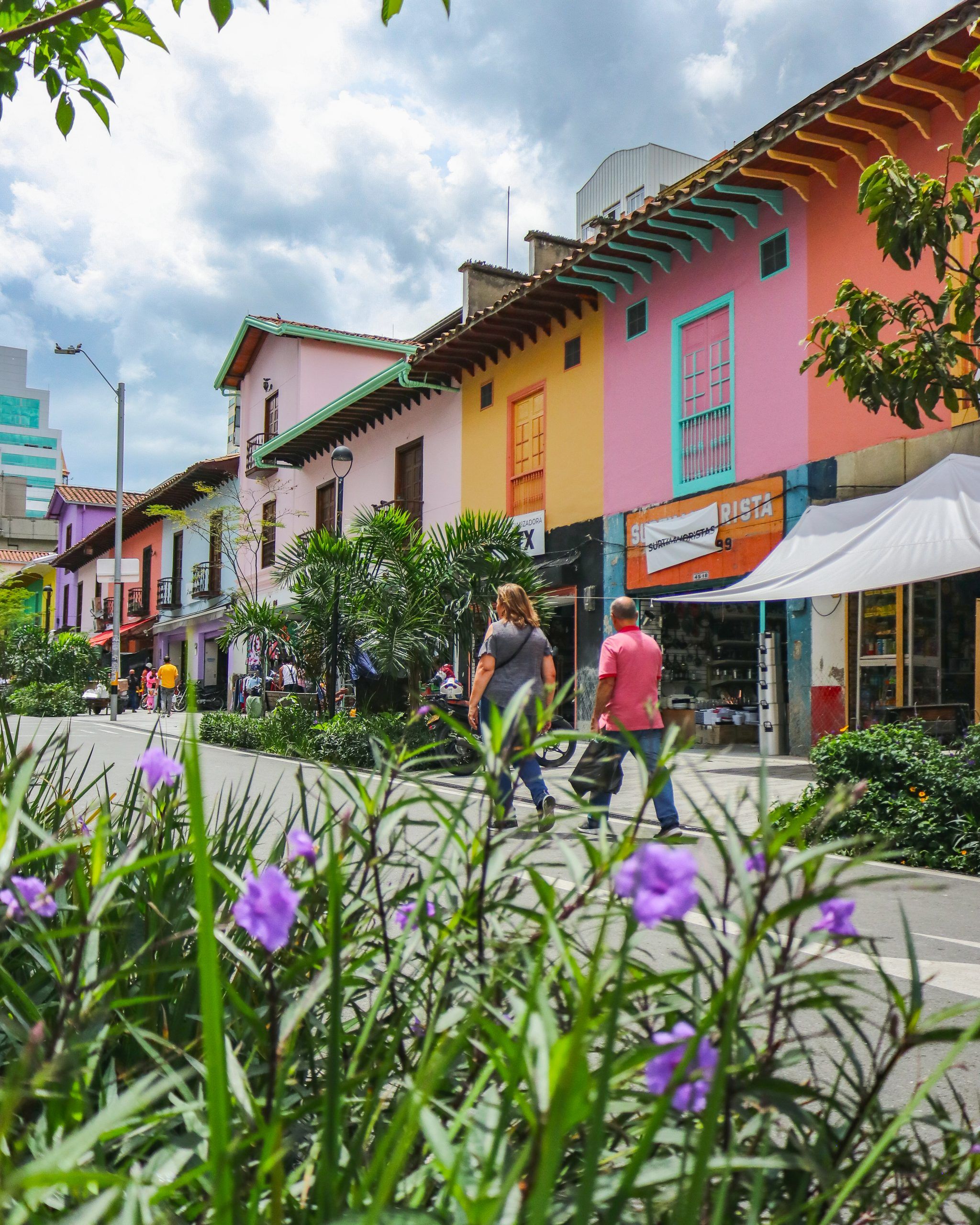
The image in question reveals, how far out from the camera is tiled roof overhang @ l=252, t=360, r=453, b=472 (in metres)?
21.7

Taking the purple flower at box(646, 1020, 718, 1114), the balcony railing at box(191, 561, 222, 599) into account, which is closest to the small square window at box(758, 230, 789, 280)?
the purple flower at box(646, 1020, 718, 1114)

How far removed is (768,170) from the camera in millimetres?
12906

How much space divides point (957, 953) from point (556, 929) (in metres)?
4.01

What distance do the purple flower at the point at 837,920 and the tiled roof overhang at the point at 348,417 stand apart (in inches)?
800

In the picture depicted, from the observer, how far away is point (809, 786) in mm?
7973

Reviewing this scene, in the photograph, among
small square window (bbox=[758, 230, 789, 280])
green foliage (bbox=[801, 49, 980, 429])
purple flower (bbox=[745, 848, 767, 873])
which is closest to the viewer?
purple flower (bbox=[745, 848, 767, 873])

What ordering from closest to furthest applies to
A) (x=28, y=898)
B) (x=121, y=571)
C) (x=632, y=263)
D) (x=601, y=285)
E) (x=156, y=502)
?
1. (x=28, y=898)
2. (x=632, y=263)
3. (x=601, y=285)
4. (x=121, y=571)
5. (x=156, y=502)

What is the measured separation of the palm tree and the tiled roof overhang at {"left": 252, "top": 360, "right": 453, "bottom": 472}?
6.26 metres

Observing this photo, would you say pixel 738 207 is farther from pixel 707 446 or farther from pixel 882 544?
pixel 882 544

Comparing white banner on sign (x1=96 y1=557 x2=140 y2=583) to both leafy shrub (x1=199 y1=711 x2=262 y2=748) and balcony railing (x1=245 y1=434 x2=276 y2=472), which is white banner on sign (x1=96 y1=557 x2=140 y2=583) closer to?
balcony railing (x1=245 y1=434 x2=276 y2=472)

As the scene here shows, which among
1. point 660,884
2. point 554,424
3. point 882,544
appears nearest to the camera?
point 660,884

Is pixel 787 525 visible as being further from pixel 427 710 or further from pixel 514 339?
pixel 427 710

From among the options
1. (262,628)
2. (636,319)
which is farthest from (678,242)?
(262,628)

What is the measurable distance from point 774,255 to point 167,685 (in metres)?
20.8
